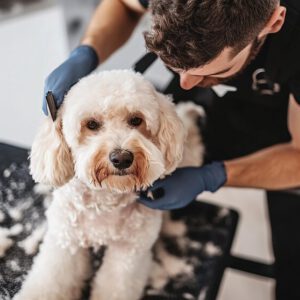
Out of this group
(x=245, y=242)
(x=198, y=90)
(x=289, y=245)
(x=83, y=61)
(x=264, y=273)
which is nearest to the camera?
(x=83, y=61)

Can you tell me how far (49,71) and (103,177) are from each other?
0.32m

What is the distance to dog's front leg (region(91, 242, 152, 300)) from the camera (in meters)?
1.03

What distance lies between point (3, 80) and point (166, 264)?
2.15 ft

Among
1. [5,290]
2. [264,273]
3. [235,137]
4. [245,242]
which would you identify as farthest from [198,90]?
[245,242]

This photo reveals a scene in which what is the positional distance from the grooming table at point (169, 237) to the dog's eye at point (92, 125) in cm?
20

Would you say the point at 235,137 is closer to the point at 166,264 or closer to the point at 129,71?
the point at 166,264

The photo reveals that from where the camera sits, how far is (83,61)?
3.51 ft

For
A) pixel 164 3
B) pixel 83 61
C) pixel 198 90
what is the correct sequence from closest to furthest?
pixel 164 3
pixel 83 61
pixel 198 90

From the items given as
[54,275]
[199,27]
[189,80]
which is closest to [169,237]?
[54,275]

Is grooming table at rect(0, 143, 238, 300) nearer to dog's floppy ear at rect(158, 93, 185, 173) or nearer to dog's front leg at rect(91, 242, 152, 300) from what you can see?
dog's front leg at rect(91, 242, 152, 300)

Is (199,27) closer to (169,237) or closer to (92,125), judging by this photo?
(92,125)

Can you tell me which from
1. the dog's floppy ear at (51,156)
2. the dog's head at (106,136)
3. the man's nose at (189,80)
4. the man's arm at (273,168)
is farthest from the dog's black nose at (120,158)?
the man's arm at (273,168)

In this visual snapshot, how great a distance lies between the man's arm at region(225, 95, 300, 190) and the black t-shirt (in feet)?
0.28

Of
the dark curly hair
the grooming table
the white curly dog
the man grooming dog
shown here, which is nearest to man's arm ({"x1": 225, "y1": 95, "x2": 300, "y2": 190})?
the man grooming dog
